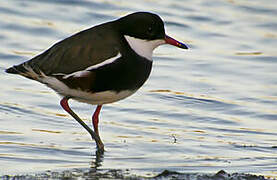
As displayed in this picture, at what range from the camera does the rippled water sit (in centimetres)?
814

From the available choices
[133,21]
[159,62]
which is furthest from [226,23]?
[133,21]

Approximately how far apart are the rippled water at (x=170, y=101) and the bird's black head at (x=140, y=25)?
4.02 ft

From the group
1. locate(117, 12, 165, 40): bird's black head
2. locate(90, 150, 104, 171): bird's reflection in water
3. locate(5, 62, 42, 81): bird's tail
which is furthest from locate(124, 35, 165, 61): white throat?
locate(90, 150, 104, 171): bird's reflection in water

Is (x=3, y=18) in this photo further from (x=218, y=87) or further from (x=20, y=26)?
(x=218, y=87)

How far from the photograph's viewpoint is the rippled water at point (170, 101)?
814cm

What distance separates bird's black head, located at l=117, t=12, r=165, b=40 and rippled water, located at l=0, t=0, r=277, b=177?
4.02 ft

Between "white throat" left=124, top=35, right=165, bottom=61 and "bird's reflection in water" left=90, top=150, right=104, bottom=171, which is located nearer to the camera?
"bird's reflection in water" left=90, top=150, right=104, bottom=171

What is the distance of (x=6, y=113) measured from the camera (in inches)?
374

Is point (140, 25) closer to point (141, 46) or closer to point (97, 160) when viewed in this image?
point (141, 46)

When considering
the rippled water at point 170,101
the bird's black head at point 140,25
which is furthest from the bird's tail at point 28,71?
the bird's black head at point 140,25

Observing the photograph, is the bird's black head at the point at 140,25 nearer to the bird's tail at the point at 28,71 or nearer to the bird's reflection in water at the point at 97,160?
the bird's tail at the point at 28,71

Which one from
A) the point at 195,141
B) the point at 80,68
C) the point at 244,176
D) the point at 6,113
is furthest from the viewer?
the point at 6,113

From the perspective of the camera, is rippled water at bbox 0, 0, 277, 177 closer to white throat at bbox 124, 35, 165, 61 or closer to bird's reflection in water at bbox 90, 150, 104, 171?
bird's reflection in water at bbox 90, 150, 104, 171

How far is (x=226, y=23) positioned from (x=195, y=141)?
19.4 feet
